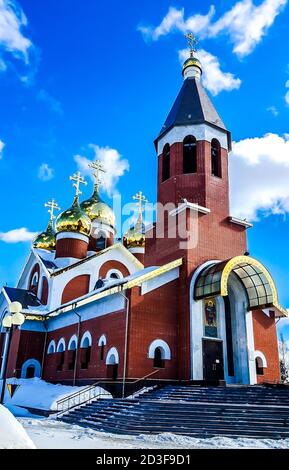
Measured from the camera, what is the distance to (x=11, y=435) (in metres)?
3.48

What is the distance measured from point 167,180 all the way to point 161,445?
39.4 ft

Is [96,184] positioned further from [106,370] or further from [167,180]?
[106,370]

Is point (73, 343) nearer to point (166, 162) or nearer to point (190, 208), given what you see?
point (190, 208)

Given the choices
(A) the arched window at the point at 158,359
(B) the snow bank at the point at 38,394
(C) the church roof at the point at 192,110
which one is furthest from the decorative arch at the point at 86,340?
(C) the church roof at the point at 192,110

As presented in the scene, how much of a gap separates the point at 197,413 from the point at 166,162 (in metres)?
11.6

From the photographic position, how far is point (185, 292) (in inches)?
578

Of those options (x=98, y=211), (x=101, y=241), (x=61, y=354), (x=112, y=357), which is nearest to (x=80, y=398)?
(x=112, y=357)

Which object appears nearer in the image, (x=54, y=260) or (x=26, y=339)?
(x=26, y=339)

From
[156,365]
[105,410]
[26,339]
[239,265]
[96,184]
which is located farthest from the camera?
[96,184]

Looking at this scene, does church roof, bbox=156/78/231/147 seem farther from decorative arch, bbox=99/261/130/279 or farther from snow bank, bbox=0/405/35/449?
snow bank, bbox=0/405/35/449

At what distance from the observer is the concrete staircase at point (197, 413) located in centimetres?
819

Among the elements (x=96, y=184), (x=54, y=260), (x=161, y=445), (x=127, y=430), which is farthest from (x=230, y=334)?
(x=96, y=184)

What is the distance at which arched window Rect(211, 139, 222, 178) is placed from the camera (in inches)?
691

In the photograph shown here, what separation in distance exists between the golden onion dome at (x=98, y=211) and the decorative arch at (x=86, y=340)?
11.6 m
